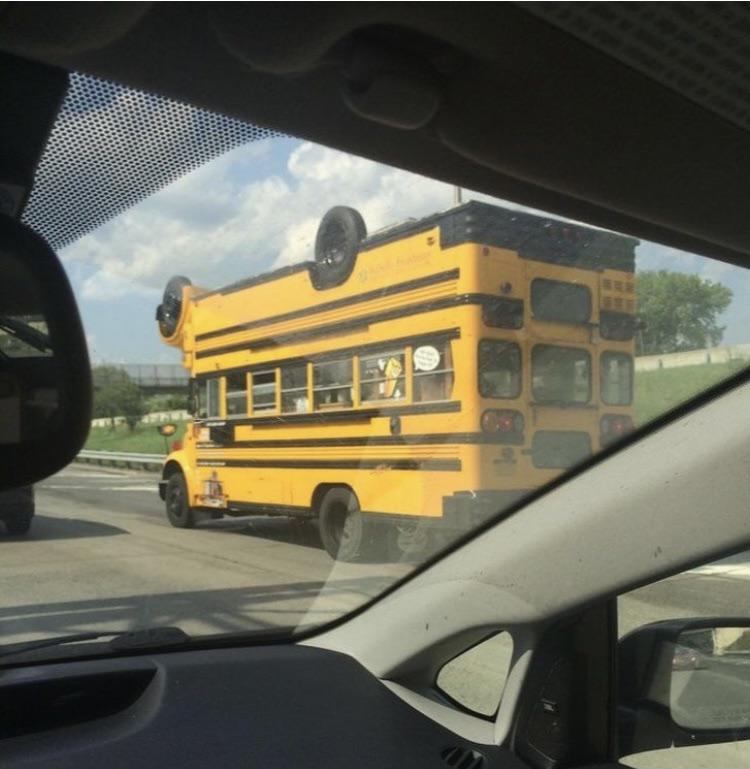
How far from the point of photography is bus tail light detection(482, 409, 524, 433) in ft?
10.5

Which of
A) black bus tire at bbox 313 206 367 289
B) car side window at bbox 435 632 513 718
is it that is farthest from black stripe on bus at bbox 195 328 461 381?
car side window at bbox 435 632 513 718

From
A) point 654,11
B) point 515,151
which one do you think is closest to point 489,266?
point 515,151

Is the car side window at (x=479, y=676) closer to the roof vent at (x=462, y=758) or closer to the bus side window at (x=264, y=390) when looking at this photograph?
the roof vent at (x=462, y=758)

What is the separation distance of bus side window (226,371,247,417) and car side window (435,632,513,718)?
7.04ft

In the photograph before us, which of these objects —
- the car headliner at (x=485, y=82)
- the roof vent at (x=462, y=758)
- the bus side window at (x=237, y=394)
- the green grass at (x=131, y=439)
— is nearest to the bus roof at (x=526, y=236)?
the car headliner at (x=485, y=82)

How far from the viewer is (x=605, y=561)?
6.94ft

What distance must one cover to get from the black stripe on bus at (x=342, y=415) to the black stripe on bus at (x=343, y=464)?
0.70ft

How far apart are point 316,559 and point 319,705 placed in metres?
1.49

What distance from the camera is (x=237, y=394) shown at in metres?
4.94

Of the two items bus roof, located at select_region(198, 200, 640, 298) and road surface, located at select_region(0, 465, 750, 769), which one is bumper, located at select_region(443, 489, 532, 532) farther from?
bus roof, located at select_region(198, 200, 640, 298)

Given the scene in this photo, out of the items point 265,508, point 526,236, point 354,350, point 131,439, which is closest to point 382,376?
point 354,350

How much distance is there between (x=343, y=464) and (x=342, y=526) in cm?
66

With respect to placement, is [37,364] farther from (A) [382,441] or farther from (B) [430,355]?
(A) [382,441]

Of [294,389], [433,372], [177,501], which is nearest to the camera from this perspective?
[433,372]
